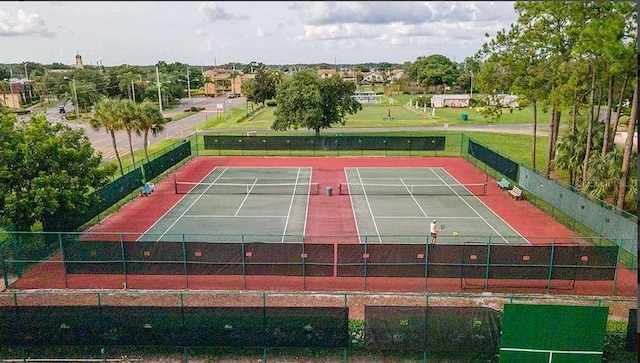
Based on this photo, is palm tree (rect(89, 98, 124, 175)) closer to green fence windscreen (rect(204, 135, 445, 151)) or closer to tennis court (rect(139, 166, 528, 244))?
tennis court (rect(139, 166, 528, 244))

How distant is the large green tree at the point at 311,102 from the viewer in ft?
144

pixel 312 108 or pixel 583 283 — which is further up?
pixel 312 108

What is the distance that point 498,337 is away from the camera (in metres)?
12.6

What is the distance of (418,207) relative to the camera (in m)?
27.0

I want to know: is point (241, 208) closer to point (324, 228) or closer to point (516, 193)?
point (324, 228)

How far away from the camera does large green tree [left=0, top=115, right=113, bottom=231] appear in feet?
61.7

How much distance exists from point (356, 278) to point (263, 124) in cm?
4987

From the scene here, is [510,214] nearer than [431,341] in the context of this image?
No

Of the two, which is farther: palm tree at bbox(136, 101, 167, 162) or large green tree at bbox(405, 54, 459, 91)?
large green tree at bbox(405, 54, 459, 91)

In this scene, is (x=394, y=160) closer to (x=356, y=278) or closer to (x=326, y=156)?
(x=326, y=156)

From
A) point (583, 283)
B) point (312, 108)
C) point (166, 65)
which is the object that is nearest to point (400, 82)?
point (166, 65)

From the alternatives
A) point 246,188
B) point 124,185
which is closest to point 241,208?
point 246,188

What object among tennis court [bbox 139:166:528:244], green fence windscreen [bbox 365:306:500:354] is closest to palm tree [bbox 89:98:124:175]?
tennis court [bbox 139:166:528:244]

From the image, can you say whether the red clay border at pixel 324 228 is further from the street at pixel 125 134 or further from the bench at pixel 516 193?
the street at pixel 125 134
